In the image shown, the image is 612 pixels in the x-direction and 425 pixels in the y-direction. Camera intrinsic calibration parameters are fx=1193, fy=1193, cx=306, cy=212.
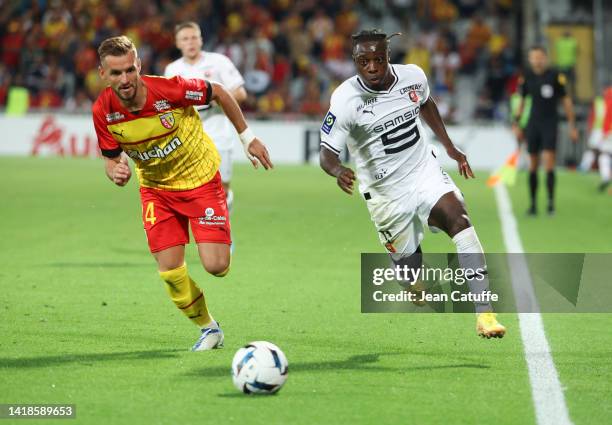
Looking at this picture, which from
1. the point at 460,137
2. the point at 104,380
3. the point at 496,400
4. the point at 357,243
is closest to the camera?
the point at 496,400

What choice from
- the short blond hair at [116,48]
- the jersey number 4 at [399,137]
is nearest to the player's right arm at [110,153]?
the short blond hair at [116,48]

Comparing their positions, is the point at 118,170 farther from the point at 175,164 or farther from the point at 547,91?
the point at 547,91

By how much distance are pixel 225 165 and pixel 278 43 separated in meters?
18.4

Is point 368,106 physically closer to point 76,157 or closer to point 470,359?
point 470,359

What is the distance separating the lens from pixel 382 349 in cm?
766

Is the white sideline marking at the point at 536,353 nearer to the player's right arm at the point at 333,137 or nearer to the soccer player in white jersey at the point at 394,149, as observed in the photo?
the soccer player in white jersey at the point at 394,149

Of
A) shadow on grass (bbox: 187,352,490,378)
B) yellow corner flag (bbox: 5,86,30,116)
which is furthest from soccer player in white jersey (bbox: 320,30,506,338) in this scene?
yellow corner flag (bbox: 5,86,30,116)

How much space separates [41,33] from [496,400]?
27.3 meters

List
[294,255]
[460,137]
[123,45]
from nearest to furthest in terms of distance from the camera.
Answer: [123,45] < [294,255] < [460,137]

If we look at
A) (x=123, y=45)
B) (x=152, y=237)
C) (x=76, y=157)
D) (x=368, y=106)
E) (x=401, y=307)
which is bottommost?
(x=76, y=157)

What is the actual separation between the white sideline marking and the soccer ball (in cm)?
133

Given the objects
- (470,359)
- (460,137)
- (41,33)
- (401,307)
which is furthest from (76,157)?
(470,359)

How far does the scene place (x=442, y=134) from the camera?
27.2 feet

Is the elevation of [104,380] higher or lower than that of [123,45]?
lower
